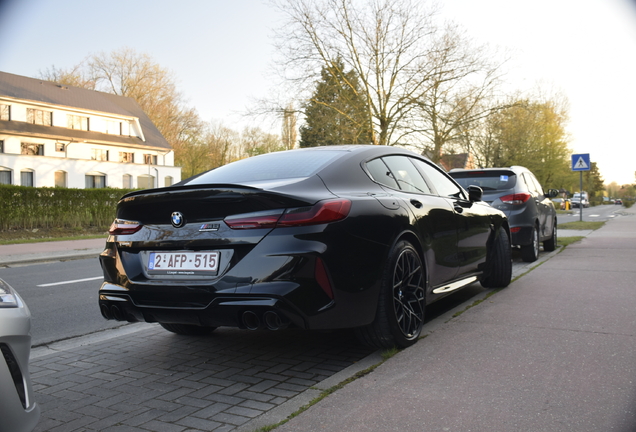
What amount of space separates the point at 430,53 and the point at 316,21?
200 inches

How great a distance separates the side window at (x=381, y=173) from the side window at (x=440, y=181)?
0.76 meters

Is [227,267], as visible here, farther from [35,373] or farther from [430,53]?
[430,53]

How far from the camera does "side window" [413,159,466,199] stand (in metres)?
5.37

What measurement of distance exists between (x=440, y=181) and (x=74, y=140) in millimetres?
48401

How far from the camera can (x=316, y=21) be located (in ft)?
81.9

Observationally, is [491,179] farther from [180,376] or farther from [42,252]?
[42,252]

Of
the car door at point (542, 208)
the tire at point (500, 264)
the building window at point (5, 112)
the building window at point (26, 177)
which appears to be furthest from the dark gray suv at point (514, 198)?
the building window at point (5, 112)

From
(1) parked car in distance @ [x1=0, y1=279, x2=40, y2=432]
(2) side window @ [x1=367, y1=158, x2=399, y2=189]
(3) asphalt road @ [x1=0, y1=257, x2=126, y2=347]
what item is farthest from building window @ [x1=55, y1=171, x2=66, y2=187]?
(1) parked car in distance @ [x1=0, y1=279, x2=40, y2=432]

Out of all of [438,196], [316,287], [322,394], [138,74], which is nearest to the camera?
[322,394]

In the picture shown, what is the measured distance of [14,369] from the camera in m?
2.27

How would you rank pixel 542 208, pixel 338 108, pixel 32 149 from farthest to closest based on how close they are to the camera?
1. pixel 32 149
2. pixel 338 108
3. pixel 542 208

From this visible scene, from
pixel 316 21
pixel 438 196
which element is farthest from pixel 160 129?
pixel 438 196

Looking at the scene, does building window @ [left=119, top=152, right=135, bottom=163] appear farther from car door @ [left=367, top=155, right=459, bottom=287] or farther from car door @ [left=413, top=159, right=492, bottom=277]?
car door @ [left=367, top=155, right=459, bottom=287]

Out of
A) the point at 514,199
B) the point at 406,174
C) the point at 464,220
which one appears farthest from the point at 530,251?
the point at 406,174
